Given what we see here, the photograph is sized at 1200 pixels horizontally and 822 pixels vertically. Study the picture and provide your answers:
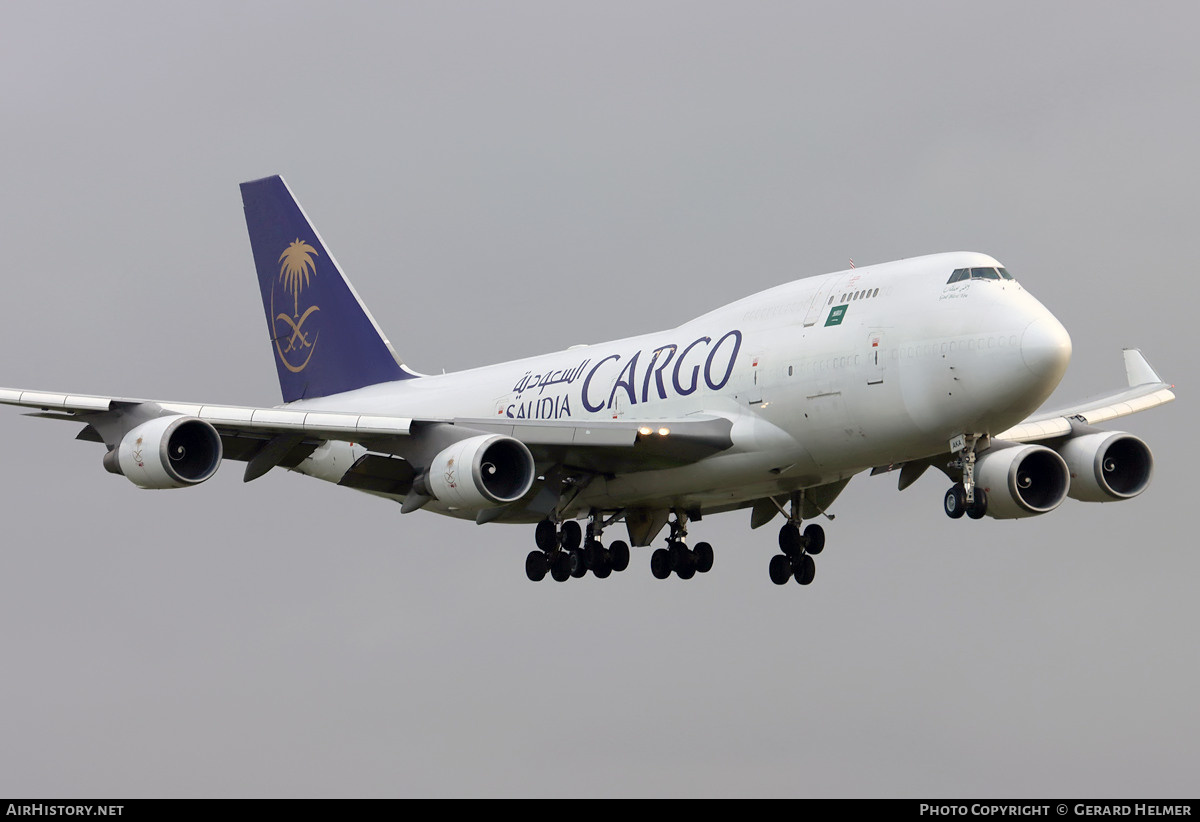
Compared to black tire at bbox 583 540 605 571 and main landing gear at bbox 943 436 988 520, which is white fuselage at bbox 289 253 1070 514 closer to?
main landing gear at bbox 943 436 988 520

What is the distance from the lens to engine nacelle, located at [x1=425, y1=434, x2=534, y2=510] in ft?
115

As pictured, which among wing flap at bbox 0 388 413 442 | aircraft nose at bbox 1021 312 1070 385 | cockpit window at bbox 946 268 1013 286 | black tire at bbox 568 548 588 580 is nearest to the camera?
aircraft nose at bbox 1021 312 1070 385

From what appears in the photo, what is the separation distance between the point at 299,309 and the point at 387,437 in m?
14.2

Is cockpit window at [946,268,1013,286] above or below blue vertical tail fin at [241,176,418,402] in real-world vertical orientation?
below

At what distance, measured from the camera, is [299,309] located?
50562mm

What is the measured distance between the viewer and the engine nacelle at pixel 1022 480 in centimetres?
3672

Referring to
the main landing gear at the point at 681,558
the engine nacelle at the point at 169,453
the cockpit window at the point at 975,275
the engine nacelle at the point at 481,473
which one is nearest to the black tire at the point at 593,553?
the main landing gear at the point at 681,558

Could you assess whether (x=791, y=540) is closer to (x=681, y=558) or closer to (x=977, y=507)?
(x=681, y=558)

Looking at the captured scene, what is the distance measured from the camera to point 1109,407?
41.8 meters

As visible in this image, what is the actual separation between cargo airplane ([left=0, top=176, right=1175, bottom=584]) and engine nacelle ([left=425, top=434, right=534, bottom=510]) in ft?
0.15

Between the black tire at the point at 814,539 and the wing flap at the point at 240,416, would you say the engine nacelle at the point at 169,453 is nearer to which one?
the wing flap at the point at 240,416

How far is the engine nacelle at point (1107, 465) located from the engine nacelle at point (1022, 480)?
907mm

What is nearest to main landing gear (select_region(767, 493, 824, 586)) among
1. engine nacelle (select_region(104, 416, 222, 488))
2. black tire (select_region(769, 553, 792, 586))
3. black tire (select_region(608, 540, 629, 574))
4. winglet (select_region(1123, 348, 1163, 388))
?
black tire (select_region(769, 553, 792, 586))

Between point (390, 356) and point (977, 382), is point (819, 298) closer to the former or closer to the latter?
point (977, 382)
